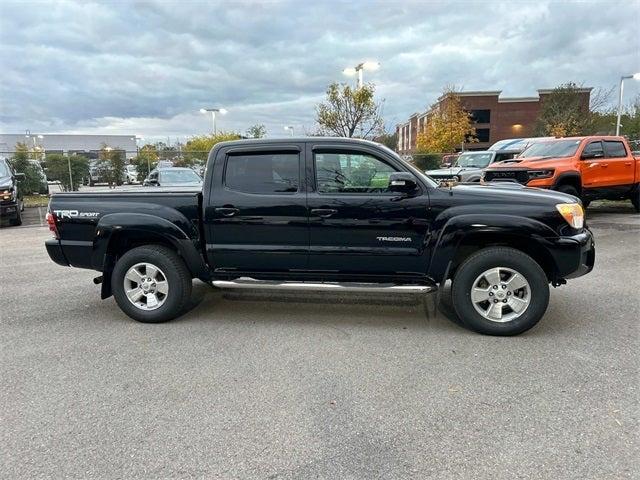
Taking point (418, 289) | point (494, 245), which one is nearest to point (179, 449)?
point (418, 289)

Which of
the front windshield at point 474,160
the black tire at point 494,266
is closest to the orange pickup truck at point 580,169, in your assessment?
the front windshield at point 474,160

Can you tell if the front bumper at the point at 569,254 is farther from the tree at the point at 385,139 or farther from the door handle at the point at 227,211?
the tree at the point at 385,139

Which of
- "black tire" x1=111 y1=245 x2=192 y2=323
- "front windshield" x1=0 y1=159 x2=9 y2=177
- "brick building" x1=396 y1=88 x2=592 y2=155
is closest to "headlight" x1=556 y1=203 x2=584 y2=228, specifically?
"black tire" x1=111 y1=245 x2=192 y2=323

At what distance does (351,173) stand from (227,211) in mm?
1316

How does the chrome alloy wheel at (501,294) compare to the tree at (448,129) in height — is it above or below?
below

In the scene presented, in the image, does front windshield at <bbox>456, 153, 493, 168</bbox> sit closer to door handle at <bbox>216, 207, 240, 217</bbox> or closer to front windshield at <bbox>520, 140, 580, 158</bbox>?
front windshield at <bbox>520, 140, 580, 158</bbox>

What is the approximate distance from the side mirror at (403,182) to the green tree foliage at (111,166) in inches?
790

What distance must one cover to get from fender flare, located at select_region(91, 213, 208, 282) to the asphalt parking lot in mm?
680

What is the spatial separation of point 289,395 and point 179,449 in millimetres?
894

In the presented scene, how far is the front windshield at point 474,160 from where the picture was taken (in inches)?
635

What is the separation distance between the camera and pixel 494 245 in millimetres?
4605

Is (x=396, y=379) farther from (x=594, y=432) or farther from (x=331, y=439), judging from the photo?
(x=594, y=432)

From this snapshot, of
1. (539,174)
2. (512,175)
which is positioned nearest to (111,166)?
(512,175)

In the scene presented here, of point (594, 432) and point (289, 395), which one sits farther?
point (289, 395)
